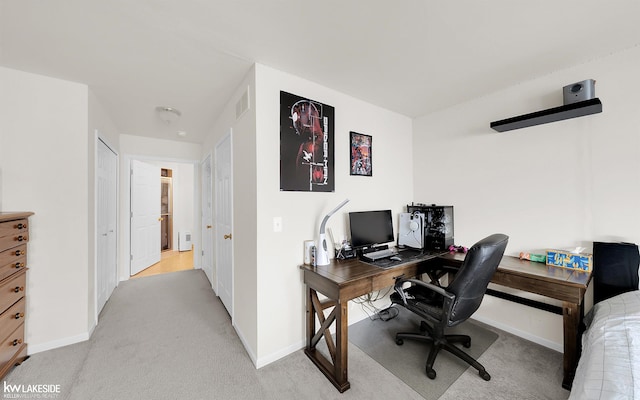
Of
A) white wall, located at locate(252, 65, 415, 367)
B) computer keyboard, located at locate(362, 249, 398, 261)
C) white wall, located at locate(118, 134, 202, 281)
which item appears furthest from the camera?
white wall, located at locate(118, 134, 202, 281)

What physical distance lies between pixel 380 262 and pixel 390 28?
1.78 m

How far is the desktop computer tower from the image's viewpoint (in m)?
2.66

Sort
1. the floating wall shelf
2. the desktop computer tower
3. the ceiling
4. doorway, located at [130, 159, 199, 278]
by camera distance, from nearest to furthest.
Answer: the ceiling < the floating wall shelf < the desktop computer tower < doorway, located at [130, 159, 199, 278]

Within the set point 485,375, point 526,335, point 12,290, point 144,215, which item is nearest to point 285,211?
point 485,375

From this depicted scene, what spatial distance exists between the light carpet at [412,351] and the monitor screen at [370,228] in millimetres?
873

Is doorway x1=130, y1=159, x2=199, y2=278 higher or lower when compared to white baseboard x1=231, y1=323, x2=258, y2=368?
higher

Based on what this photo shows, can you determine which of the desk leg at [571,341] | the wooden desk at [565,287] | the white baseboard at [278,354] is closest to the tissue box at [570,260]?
the wooden desk at [565,287]

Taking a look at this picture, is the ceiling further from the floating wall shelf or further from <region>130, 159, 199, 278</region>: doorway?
<region>130, 159, 199, 278</region>: doorway

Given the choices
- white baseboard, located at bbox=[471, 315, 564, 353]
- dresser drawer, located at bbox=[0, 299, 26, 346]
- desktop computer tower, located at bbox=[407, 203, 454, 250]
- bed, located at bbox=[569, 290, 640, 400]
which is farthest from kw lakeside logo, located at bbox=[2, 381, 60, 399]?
white baseboard, located at bbox=[471, 315, 564, 353]

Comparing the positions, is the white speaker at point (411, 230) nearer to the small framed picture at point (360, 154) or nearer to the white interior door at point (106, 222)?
the small framed picture at point (360, 154)

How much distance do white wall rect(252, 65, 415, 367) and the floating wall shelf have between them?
138 cm

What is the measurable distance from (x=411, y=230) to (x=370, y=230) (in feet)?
1.89

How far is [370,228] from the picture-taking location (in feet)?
8.10

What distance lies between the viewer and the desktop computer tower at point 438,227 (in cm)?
266
